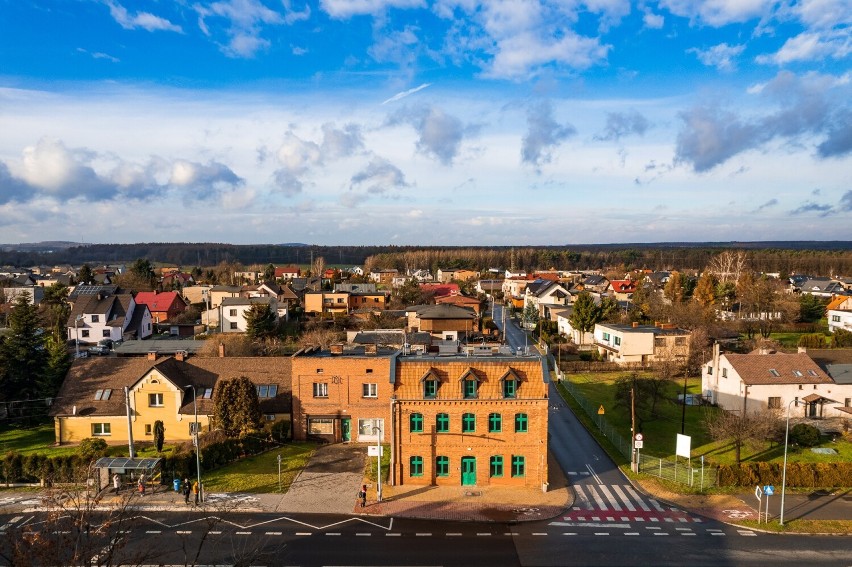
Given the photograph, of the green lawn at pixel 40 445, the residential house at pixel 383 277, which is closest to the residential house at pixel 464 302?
the residential house at pixel 383 277

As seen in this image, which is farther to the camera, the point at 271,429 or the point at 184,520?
the point at 271,429

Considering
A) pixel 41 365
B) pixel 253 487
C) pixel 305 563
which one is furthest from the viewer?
pixel 41 365

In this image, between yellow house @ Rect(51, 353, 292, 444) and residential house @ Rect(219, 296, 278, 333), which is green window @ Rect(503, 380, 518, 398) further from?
residential house @ Rect(219, 296, 278, 333)

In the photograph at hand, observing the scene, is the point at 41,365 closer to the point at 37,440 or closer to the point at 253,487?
the point at 37,440

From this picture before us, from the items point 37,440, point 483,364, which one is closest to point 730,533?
point 483,364

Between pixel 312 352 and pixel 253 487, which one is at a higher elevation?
pixel 312 352

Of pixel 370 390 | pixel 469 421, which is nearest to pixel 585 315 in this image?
pixel 370 390

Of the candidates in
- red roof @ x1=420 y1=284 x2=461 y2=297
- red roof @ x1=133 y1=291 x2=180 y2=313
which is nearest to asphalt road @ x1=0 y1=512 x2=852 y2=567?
red roof @ x1=133 y1=291 x2=180 y2=313
